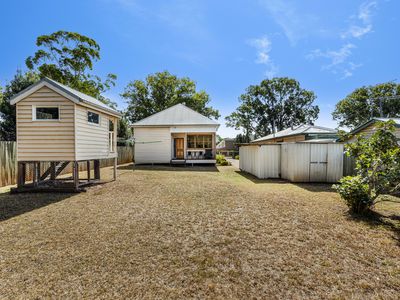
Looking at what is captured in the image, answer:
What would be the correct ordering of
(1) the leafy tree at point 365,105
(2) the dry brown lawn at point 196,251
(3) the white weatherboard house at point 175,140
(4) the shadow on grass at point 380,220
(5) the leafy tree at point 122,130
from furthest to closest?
1. (1) the leafy tree at point 365,105
2. (5) the leafy tree at point 122,130
3. (3) the white weatherboard house at point 175,140
4. (4) the shadow on grass at point 380,220
5. (2) the dry brown lawn at point 196,251

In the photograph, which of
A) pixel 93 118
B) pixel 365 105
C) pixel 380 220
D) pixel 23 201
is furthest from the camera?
pixel 365 105

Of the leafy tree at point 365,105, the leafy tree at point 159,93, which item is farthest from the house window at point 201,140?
the leafy tree at point 365,105

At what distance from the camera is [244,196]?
6938 mm

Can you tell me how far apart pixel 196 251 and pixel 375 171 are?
5040 millimetres

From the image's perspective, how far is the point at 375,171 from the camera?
198 inches

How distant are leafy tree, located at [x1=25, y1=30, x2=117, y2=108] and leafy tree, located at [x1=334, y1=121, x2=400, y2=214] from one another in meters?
25.3

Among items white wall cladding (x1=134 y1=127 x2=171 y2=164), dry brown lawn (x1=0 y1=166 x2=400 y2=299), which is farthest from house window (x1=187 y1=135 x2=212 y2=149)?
dry brown lawn (x1=0 y1=166 x2=400 y2=299)

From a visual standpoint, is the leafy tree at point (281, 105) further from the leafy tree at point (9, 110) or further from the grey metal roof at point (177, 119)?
the leafy tree at point (9, 110)

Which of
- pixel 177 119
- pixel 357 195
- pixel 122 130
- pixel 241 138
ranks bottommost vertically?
pixel 357 195

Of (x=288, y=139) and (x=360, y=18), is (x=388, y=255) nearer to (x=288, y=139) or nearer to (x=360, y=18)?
(x=360, y=18)

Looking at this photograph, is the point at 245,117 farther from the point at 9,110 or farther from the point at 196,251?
the point at 196,251

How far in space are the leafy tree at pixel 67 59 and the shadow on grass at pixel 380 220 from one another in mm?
25807

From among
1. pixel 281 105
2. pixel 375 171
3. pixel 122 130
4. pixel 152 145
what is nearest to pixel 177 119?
pixel 152 145

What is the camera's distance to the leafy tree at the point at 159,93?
34.5 meters
